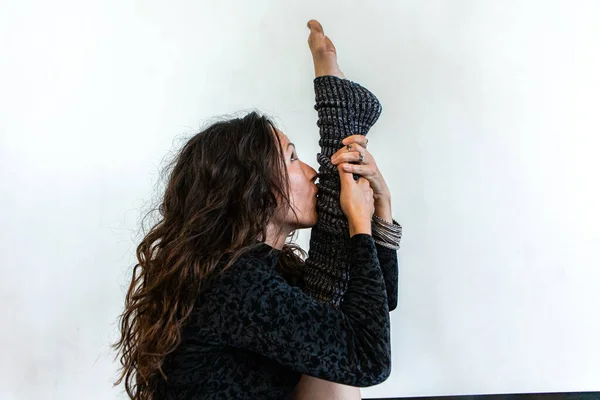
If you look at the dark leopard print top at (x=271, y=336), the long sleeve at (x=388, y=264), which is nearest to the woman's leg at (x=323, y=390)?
the dark leopard print top at (x=271, y=336)

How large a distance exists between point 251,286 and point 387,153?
2.05 feet

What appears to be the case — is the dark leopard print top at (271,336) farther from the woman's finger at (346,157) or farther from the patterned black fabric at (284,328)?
the woman's finger at (346,157)

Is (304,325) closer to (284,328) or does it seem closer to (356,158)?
(284,328)

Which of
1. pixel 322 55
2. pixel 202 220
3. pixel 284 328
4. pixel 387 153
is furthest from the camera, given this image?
pixel 387 153

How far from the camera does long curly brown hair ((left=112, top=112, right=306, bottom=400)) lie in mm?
771

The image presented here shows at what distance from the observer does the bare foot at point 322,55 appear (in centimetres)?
94

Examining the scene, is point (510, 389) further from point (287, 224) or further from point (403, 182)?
point (287, 224)

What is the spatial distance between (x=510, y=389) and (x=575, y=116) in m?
0.70

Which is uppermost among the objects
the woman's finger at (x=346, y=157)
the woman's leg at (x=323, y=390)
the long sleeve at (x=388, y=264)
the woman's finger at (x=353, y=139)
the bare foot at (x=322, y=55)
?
the bare foot at (x=322, y=55)

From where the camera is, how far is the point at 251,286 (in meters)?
0.73

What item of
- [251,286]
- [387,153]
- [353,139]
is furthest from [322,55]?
[251,286]

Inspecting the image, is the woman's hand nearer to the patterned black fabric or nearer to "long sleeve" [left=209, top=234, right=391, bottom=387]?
the patterned black fabric

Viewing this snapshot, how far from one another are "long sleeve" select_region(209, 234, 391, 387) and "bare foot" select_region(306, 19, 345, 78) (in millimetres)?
420

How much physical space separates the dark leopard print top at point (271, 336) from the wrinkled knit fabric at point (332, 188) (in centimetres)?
6
